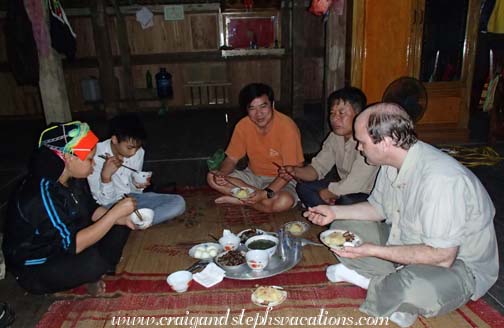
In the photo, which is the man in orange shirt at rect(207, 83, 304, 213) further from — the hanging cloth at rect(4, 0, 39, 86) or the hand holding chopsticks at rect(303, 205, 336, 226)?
the hanging cloth at rect(4, 0, 39, 86)

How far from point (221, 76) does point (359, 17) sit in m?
4.50

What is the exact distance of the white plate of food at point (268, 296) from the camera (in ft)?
7.47

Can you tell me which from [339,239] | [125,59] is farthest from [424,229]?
[125,59]

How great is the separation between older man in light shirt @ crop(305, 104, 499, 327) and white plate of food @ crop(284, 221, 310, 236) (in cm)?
95

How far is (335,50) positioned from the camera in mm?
4824

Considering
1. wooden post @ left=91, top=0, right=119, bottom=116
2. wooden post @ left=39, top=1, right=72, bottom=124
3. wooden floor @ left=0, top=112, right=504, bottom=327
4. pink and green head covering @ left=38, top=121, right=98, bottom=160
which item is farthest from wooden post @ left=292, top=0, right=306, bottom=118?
pink and green head covering @ left=38, top=121, right=98, bottom=160

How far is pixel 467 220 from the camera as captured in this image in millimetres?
1966

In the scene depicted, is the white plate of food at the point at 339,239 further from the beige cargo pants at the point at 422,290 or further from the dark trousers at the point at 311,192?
the dark trousers at the point at 311,192

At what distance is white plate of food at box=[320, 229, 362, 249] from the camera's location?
224 centimetres

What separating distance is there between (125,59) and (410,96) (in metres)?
6.41

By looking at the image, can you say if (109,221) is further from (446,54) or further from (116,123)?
(446,54)

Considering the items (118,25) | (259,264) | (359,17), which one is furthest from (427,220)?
(118,25)

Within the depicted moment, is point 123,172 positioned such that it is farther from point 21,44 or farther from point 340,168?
point 21,44

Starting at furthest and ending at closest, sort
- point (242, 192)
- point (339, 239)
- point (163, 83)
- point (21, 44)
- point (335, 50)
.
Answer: point (163, 83), point (335, 50), point (21, 44), point (242, 192), point (339, 239)
